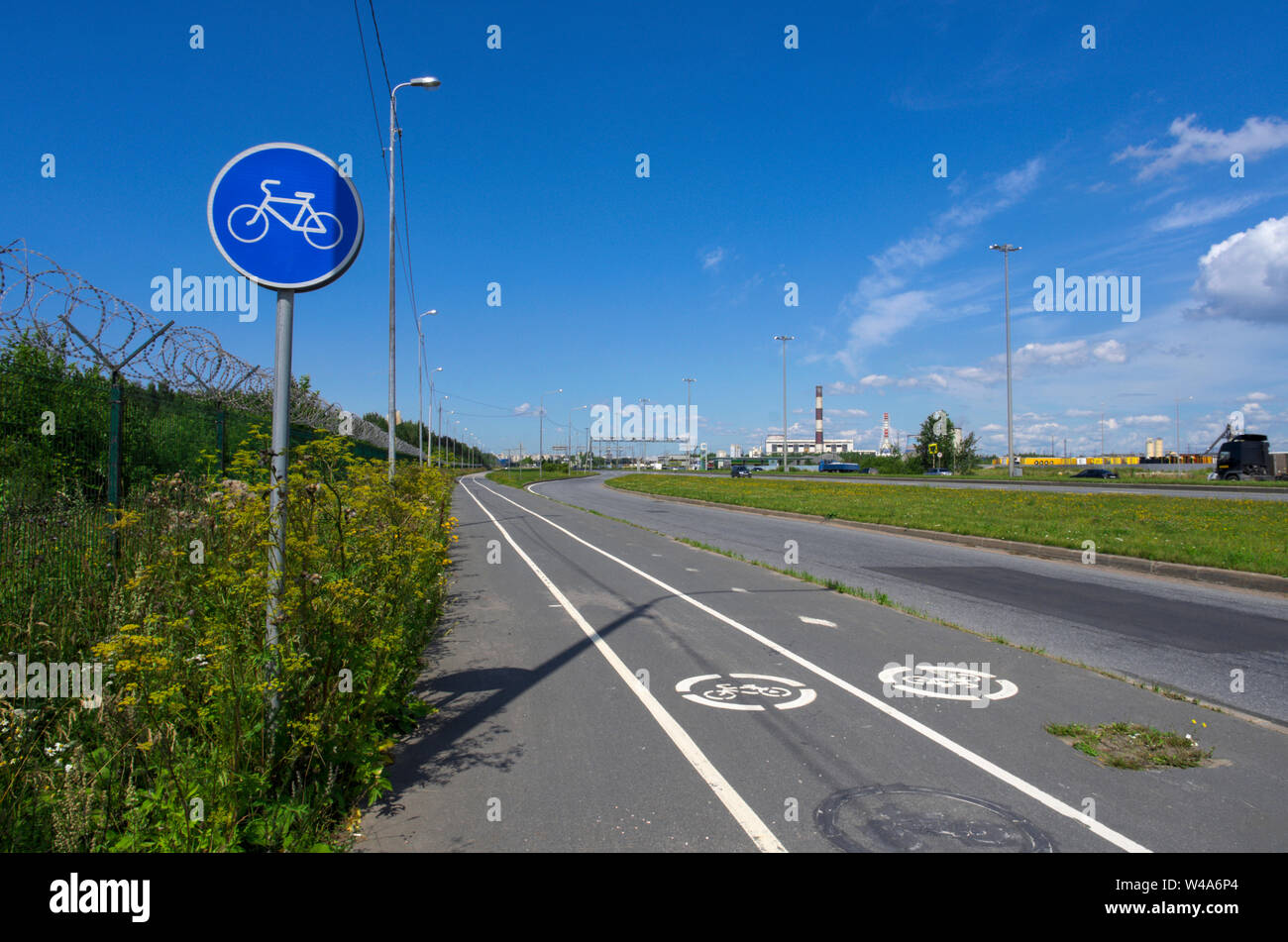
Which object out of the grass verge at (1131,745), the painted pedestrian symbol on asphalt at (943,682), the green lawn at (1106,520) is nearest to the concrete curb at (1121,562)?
the green lawn at (1106,520)

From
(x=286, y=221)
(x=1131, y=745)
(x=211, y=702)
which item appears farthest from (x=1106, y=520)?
(x=211, y=702)

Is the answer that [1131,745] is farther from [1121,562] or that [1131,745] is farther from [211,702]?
[1121,562]

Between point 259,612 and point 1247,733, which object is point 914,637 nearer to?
point 1247,733

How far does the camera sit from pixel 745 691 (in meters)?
5.98

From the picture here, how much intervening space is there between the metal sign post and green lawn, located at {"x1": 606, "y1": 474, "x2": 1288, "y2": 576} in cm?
1365

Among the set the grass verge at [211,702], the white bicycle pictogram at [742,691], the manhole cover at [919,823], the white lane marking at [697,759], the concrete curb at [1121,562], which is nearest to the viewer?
the grass verge at [211,702]

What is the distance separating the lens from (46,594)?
5113mm

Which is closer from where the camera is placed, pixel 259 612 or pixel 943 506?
A: pixel 259 612

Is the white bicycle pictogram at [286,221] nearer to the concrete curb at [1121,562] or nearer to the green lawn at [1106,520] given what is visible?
the concrete curb at [1121,562]

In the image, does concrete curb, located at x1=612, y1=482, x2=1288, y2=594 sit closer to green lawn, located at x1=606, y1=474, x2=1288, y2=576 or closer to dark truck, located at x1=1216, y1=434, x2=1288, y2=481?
green lawn, located at x1=606, y1=474, x2=1288, y2=576

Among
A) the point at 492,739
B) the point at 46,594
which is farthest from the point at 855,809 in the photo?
A: the point at 46,594

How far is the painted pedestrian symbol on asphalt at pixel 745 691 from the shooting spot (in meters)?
5.65

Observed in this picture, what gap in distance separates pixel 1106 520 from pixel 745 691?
1730cm
